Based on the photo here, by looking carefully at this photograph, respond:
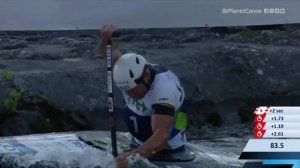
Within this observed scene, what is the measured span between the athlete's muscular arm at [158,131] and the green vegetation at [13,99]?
1.77 meters

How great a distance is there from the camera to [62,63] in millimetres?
4539

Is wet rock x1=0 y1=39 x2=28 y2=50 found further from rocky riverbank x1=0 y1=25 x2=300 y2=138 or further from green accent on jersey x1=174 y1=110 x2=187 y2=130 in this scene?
green accent on jersey x1=174 y1=110 x2=187 y2=130

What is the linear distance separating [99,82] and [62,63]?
31 cm

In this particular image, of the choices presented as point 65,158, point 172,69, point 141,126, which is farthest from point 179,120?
point 172,69

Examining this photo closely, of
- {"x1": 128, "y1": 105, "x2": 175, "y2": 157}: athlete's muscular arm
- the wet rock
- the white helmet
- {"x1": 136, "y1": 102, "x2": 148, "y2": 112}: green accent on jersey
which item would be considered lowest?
{"x1": 128, "y1": 105, "x2": 175, "y2": 157}: athlete's muscular arm

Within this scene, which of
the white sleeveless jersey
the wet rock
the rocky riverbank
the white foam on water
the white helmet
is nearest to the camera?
the white foam on water

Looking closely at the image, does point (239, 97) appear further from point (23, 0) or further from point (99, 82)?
point (23, 0)

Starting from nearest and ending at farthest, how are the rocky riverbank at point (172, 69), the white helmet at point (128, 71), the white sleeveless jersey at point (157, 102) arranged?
the white helmet at point (128, 71), the white sleeveless jersey at point (157, 102), the rocky riverbank at point (172, 69)

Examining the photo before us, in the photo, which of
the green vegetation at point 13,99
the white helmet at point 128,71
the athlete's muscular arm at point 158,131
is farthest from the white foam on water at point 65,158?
the green vegetation at point 13,99

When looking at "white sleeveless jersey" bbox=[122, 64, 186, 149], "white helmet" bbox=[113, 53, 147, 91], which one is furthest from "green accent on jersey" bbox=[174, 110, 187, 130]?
"white helmet" bbox=[113, 53, 147, 91]

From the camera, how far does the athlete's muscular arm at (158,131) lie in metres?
2.77

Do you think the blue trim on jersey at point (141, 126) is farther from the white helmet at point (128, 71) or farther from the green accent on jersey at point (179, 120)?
the white helmet at point (128, 71)

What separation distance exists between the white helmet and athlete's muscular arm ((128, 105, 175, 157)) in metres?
0.13

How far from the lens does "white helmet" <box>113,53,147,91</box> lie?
2.74m
